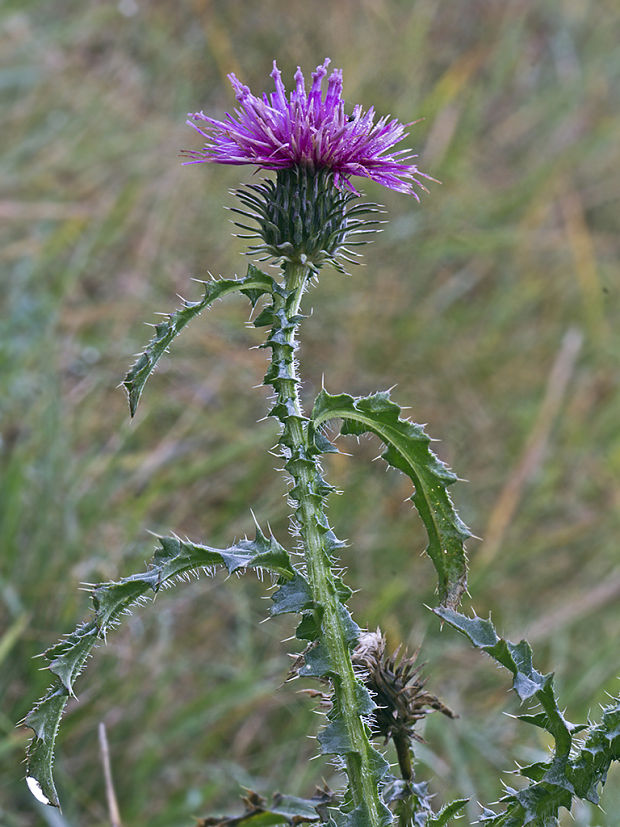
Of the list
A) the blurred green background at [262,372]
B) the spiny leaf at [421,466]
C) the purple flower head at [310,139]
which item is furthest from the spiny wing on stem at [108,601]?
the blurred green background at [262,372]

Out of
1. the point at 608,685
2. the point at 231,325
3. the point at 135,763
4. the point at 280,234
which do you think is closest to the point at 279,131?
the point at 280,234

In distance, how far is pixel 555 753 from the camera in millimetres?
1442

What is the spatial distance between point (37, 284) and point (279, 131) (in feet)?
9.86

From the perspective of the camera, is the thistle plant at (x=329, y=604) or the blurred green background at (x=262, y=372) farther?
the blurred green background at (x=262, y=372)

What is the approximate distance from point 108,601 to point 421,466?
0.53 meters

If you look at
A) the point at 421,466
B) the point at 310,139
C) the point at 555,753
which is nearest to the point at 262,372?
the point at 310,139

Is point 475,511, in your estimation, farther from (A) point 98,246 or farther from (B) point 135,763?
(A) point 98,246

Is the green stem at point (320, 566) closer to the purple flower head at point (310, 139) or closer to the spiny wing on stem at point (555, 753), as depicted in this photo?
the spiny wing on stem at point (555, 753)

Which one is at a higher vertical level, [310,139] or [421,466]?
[310,139]

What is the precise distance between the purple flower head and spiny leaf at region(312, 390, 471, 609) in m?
0.42

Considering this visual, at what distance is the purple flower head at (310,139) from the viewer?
1.58 metres

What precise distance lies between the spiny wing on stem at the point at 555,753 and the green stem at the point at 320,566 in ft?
0.54

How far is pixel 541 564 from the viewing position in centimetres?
409

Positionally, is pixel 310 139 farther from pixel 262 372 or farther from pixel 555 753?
pixel 262 372
